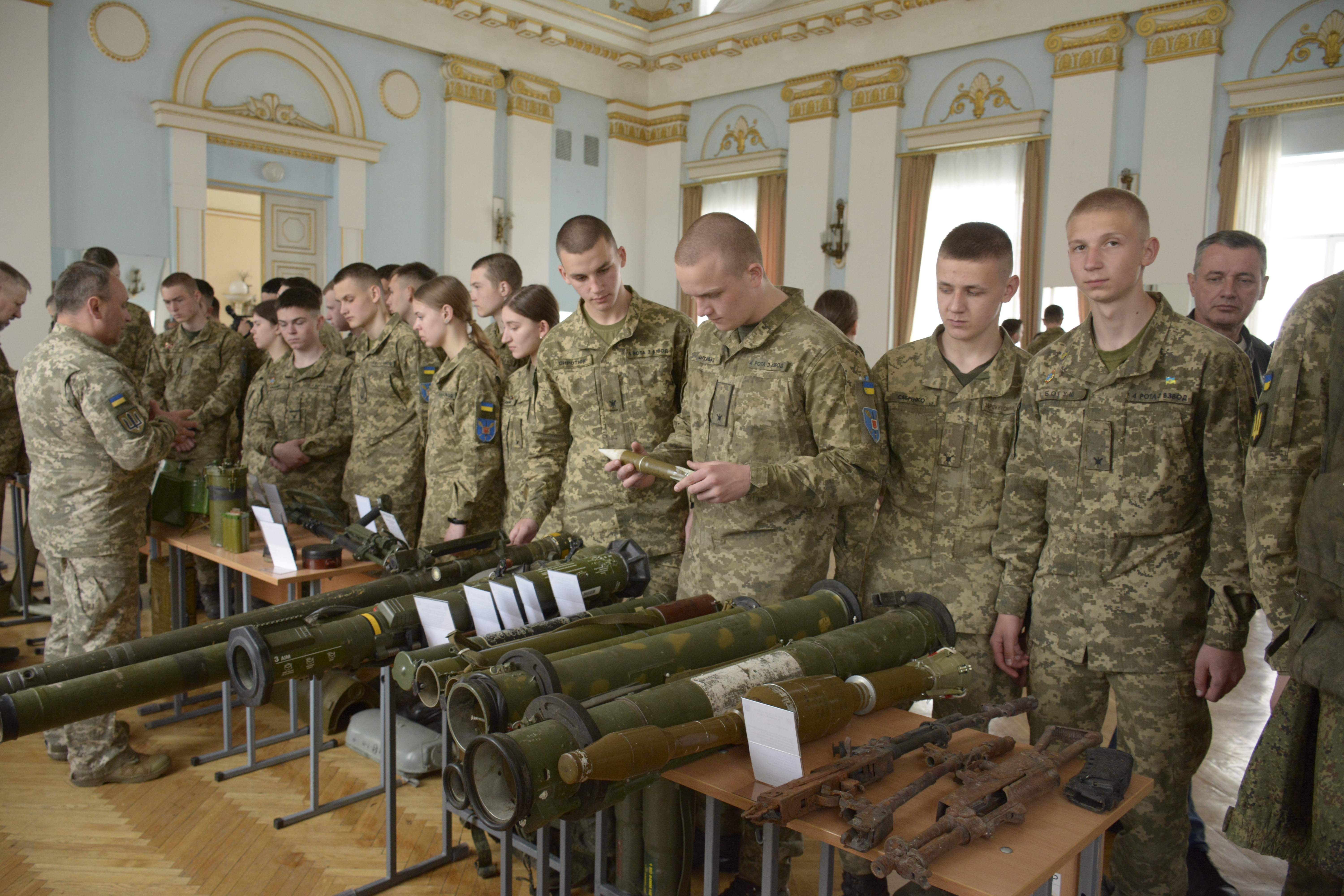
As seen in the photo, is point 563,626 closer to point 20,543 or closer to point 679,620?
point 679,620

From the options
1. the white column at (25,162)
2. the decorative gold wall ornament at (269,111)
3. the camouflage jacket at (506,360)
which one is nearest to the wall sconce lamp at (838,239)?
the decorative gold wall ornament at (269,111)

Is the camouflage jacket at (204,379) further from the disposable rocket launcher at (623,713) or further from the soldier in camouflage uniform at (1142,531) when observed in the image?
the soldier in camouflage uniform at (1142,531)

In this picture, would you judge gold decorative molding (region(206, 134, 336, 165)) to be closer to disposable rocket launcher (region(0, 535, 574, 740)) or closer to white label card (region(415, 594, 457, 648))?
disposable rocket launcher (region(0, 535, 574, 740))

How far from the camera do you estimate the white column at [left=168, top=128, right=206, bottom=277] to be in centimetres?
840

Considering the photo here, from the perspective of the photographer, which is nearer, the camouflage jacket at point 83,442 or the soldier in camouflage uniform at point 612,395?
the soldier in camouflage uniform at point 612,395

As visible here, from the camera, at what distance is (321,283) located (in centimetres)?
977

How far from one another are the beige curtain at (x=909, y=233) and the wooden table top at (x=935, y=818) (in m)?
8.51

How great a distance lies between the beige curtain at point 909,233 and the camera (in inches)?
382

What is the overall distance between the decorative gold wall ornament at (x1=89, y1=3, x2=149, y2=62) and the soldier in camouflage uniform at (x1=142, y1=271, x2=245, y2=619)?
436 cm

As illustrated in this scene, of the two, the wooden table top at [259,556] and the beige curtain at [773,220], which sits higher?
the beige curtain at [773,220]

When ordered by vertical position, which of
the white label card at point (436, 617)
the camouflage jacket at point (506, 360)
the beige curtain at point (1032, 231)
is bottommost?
the white label card at point (436, 617)

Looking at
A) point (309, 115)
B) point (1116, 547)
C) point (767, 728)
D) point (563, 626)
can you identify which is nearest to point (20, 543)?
point (563, 626)

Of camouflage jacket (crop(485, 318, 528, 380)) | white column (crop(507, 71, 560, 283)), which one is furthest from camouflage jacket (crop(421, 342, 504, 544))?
white column (crop(507, 71, 560, 283))

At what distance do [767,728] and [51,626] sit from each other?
2.90m
